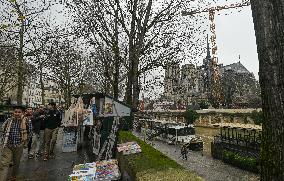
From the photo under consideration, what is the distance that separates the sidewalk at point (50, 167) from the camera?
9.14 m

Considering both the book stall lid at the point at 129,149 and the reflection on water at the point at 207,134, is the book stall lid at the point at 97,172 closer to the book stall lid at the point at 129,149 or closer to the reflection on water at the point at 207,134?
the book stall lid at the point at 129,149

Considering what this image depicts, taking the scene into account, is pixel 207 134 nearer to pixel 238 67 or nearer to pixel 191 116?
pixel 191 116

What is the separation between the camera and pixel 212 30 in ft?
308

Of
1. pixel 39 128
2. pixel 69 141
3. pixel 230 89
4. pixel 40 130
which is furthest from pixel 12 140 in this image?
pixel 230 89

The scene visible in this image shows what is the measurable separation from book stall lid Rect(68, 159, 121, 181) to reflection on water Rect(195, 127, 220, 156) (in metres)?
23.9

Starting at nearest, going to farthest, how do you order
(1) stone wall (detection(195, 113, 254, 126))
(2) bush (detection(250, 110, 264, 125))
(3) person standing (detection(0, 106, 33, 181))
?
(3) person standing (detection(0, 106, 33, 181)) → (2) bush (detection(250, 110, 264, 125)) → (1) stone wall (detection(195, 113, 254, 126))

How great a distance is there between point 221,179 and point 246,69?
106052 mm

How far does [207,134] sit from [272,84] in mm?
36032

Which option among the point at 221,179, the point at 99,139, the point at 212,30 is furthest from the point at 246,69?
the point at 99,139

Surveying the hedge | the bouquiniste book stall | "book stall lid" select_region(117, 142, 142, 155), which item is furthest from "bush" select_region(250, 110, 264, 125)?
the hedge

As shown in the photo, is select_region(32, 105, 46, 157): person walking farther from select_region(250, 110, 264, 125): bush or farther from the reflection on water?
Answer: select_region(250, 110, 264, 125): bush

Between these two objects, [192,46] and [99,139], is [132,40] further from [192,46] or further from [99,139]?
[99,139]

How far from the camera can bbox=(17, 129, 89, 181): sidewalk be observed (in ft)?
30.0

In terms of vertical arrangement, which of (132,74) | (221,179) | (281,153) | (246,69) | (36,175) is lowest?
(221,179)
